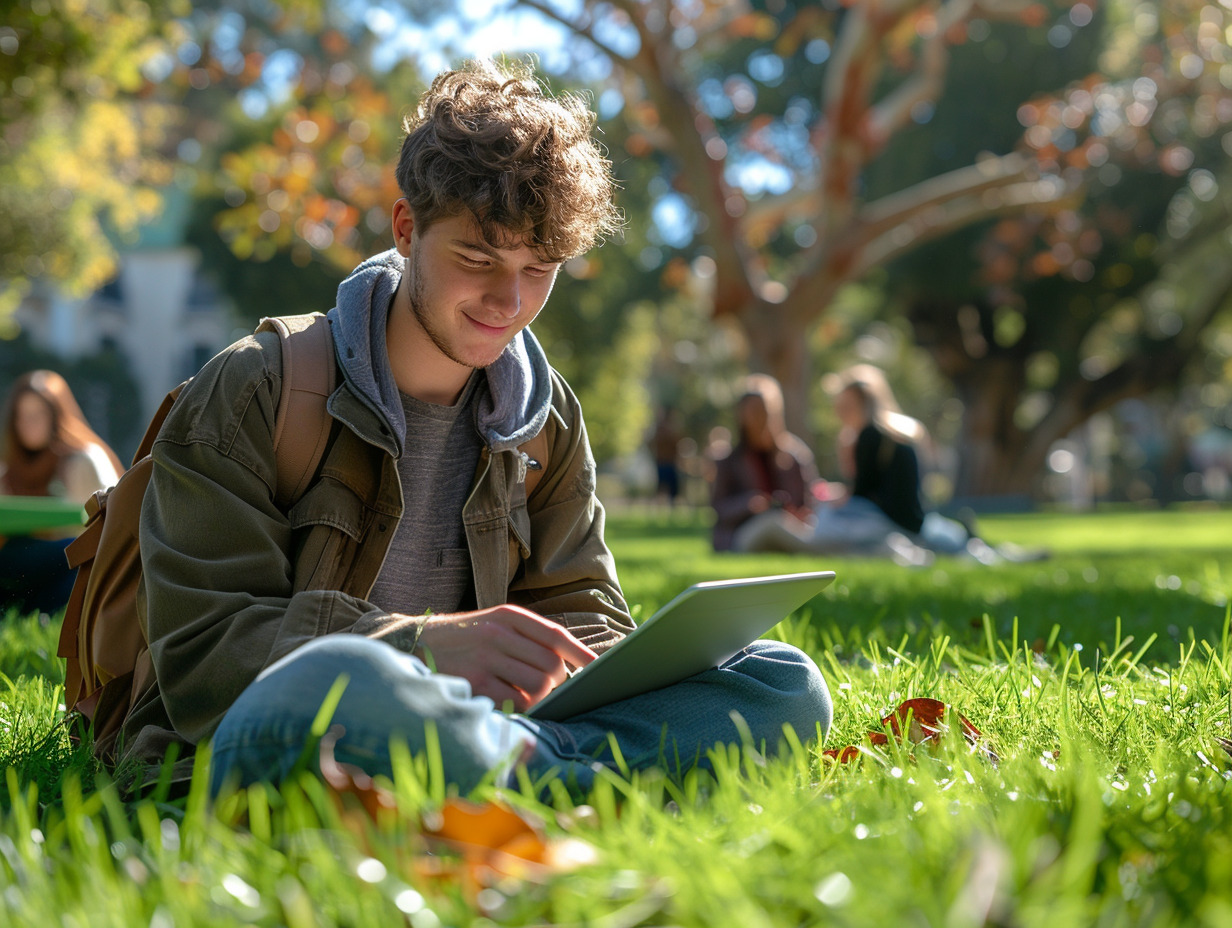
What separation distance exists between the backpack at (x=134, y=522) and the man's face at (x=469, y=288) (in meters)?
0.22

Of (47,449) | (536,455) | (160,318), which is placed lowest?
(160,318)

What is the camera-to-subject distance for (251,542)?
2.19m

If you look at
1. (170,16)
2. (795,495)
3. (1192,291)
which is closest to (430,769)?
(795,495)

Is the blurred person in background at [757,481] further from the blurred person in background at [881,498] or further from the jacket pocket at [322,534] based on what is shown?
the jacket pocket at [322,534]

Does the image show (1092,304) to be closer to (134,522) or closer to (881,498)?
(881,498)

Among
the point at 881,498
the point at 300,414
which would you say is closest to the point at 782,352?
the point at 881,498

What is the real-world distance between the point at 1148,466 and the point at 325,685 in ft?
134

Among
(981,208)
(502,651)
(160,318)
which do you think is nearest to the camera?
(502,651)

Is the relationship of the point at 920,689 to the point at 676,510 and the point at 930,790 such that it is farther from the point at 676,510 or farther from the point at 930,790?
the point at 676,510

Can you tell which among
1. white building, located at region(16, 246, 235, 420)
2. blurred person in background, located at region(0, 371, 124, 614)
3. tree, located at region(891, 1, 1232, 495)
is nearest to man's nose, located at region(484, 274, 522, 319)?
blurred person in background, located at region(0, 371, 124, 614)

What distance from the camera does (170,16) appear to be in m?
12.4

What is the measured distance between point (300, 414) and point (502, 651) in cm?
63

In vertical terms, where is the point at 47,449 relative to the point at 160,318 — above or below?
above

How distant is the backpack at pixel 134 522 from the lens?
7.63 feet
